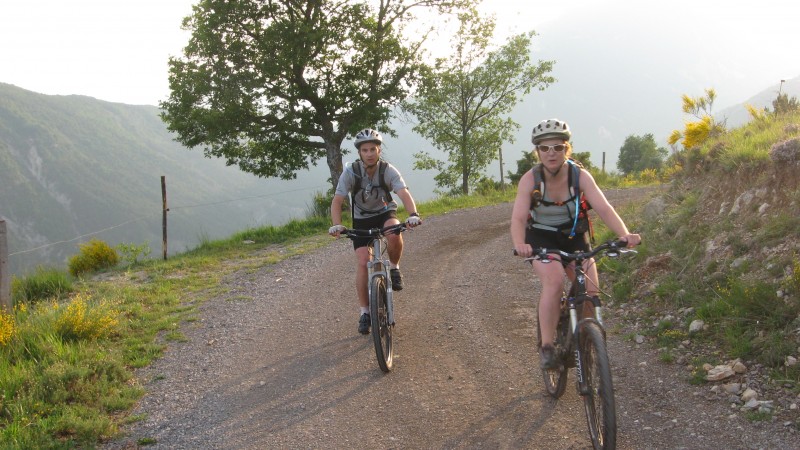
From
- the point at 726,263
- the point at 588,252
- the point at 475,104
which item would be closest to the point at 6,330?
the point at 588,252

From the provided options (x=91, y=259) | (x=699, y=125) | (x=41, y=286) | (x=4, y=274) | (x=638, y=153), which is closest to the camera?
(x=4, y=274)

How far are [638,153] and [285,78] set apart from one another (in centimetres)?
3549

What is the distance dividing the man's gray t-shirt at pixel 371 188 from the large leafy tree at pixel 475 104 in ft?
79.8

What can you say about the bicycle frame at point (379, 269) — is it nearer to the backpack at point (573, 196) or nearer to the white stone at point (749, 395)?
the backpack at point (573, 196)

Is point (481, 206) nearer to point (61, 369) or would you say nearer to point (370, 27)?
point (370, 27)

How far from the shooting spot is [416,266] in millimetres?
10906

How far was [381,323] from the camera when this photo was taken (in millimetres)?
5828

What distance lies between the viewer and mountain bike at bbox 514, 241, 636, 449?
3.69 meters

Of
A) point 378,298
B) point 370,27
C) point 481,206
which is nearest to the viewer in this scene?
point 378,298

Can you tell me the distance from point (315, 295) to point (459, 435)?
5.30 meters

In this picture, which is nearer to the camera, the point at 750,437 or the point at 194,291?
the point at 750,437

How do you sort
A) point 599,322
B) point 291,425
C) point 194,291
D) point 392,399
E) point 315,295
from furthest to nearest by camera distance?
point 194,291, point 315,295, point 392,399, point 291,425, point 599,322

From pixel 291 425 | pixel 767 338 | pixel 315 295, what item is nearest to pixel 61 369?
pixel 291 425

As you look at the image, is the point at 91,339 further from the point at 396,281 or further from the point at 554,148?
the point at 554,148
